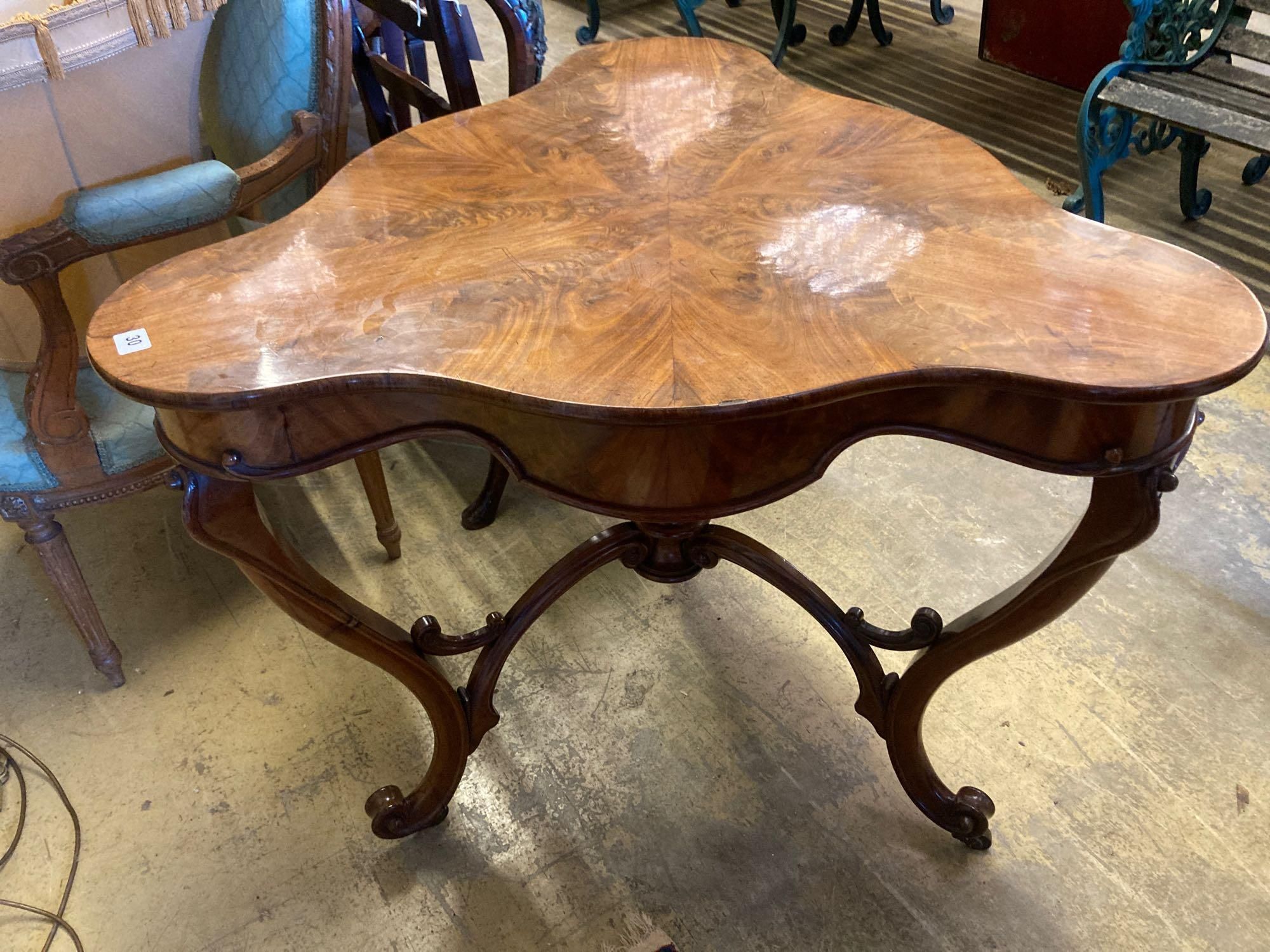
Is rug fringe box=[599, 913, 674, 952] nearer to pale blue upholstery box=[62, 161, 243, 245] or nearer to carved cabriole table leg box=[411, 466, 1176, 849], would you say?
carved cabriole table leg box=[411, 466, 1176, 849]

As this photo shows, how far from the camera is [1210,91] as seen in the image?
2.25 m

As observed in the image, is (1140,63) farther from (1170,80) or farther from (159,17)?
(159,17)

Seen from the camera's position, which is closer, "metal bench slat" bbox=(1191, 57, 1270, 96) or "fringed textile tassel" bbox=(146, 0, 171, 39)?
"fringed textile tassel" bbox=(146, 0, 171, 39)

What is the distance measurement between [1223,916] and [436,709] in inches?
39.9

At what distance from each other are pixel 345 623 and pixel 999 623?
28.8 inches

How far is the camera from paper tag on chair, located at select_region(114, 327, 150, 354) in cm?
88

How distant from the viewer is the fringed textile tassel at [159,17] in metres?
1.35

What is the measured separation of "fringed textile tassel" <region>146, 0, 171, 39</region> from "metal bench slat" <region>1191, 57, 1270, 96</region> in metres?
2.23

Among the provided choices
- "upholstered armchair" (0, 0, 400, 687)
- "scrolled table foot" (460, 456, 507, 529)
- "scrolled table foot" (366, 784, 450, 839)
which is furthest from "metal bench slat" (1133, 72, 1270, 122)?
"scrolled table foot" (366, 784, 450, 839)

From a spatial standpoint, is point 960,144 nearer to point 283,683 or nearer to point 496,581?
point 496,581

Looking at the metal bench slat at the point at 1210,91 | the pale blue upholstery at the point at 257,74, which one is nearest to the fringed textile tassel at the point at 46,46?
the pale blue upholstery at the point at 257,74

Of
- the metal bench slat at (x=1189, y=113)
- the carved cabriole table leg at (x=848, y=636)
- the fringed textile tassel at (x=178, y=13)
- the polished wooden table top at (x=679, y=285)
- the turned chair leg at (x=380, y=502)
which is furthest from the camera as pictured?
the metal bench slat at (x=1189, y=113)

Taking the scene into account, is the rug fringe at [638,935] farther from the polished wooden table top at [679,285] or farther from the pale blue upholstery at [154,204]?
the pale blue upholstery at [154,204]

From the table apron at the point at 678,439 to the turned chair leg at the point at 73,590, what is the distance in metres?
0.60
